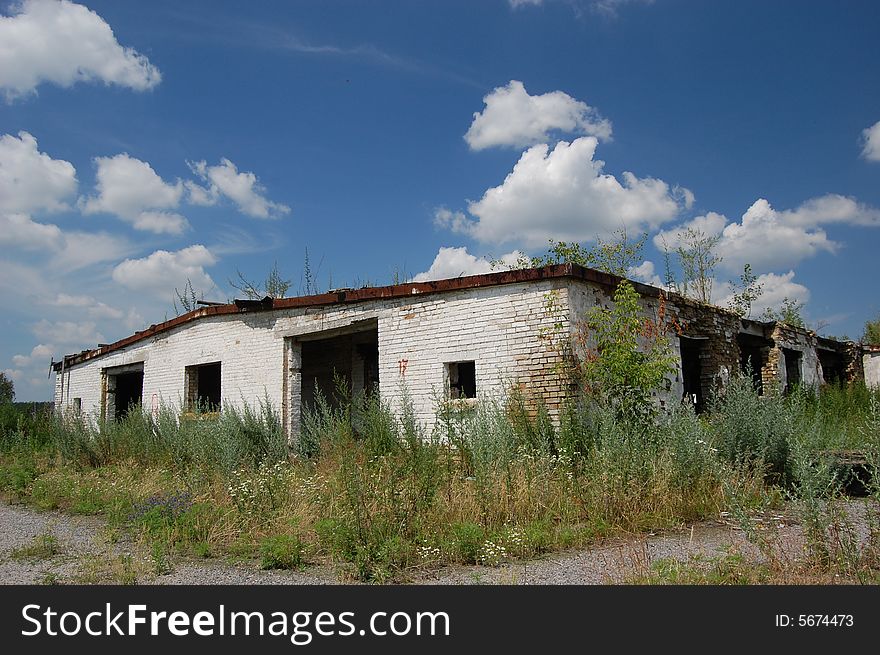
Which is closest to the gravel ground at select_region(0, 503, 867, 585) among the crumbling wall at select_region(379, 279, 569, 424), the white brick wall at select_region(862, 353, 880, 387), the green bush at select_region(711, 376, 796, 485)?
the green bush at select_region(711, 376, 796, 485)

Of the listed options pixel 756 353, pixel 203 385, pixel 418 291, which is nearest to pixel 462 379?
pixel 418 291

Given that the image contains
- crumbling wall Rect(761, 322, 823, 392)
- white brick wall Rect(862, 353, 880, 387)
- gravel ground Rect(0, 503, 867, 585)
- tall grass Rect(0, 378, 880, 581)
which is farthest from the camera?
white brick wall Rect(862, 353, 880, 387)

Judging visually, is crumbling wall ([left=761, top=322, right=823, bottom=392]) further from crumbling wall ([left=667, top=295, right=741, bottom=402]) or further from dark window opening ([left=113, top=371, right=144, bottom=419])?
dark window opening ([left=113, top=371, right=144, bottom=419])

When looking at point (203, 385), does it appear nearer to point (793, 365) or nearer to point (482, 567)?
point (482, 567)

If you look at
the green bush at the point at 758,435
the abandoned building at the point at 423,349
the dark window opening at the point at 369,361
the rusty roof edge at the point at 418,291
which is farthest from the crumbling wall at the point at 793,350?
the dark window opening at the point at 369,361

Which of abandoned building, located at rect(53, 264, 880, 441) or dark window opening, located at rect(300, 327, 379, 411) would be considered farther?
dark window opening, located at rect(300, 327, 379, 411)

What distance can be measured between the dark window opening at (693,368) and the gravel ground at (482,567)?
239 inches

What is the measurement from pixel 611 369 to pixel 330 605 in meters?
5.84

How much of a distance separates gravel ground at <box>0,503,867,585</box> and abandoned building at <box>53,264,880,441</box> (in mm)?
3279

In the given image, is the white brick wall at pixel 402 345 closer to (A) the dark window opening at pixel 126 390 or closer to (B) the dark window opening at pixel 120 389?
(B) the dark window opening at pixel 120 389

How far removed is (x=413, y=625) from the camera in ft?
12.9

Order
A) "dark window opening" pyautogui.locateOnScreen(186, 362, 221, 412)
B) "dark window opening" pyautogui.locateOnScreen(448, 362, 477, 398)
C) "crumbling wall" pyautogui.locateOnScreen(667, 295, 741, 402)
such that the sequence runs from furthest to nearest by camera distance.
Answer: "dark window opening" pyautogui.locateOnScreen(186, 362, 221, 412) → "crumbling wall" pyautogui.locateOnScreen(667, 295, 741, 402) → "dark window opening" pyautogui.locateOnScreen(448, 362, 477, 398)

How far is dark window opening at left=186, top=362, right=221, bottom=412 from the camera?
14.9 m

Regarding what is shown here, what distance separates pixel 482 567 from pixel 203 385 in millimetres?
12764
